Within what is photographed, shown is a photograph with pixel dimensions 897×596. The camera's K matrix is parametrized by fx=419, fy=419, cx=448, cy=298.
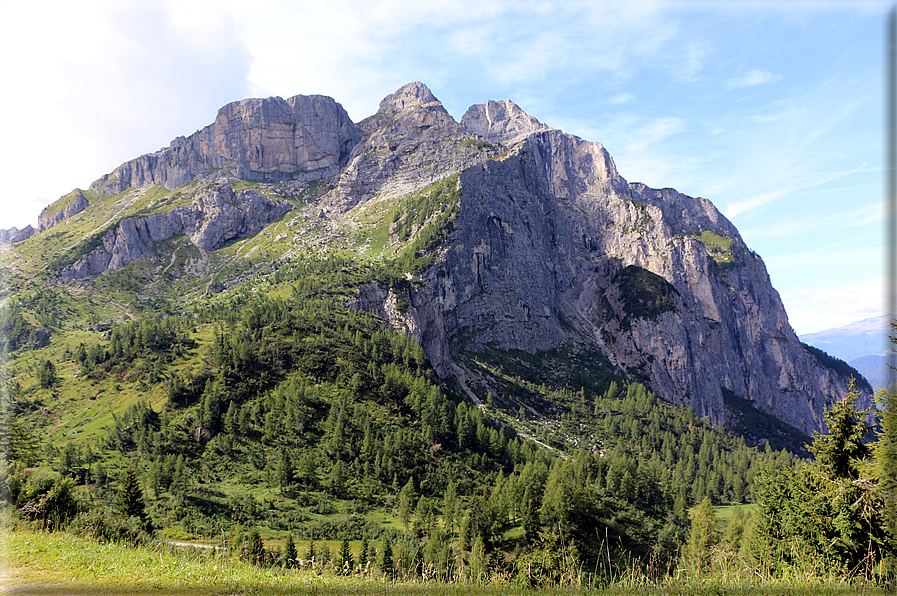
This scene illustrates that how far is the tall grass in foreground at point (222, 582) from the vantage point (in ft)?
42.3

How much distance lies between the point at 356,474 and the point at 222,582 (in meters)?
86.7

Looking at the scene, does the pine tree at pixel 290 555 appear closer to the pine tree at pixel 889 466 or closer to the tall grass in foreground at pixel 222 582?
the tall grass in foreground at pixel 222 582

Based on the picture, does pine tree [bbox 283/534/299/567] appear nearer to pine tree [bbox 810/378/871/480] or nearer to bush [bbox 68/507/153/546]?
bush [bbox 68/507/153/546]

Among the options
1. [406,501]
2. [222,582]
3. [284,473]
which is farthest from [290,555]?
[284,473]

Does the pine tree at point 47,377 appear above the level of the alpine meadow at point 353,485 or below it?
above

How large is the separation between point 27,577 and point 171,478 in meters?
81.2

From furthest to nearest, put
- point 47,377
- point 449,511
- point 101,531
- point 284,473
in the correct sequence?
point 47,377 < point 284,473 < point 449,511 < point 101,531

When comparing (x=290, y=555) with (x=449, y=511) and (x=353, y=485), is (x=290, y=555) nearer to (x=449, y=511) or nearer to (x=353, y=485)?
(x=449, y=511)

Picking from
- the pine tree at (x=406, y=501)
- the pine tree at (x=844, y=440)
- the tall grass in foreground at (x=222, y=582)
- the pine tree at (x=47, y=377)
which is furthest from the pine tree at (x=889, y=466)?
the pine tree at (x=47, y=377)

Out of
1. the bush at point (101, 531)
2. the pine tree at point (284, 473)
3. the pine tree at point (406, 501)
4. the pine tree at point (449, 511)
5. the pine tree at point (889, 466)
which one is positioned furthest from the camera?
the pine tree at point (284, 473)

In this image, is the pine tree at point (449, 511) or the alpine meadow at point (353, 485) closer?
the alpine meadow at point (353, 485)

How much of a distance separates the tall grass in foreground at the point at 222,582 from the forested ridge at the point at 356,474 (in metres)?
2.73

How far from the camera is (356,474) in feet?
309

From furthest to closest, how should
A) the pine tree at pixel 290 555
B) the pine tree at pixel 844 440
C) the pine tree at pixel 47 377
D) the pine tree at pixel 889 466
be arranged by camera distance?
the pine tree at pixel 47 377, the pine tree at pixel 290 555, the pine tree at pixel 844 440, the pine tree at pixel 889 466
